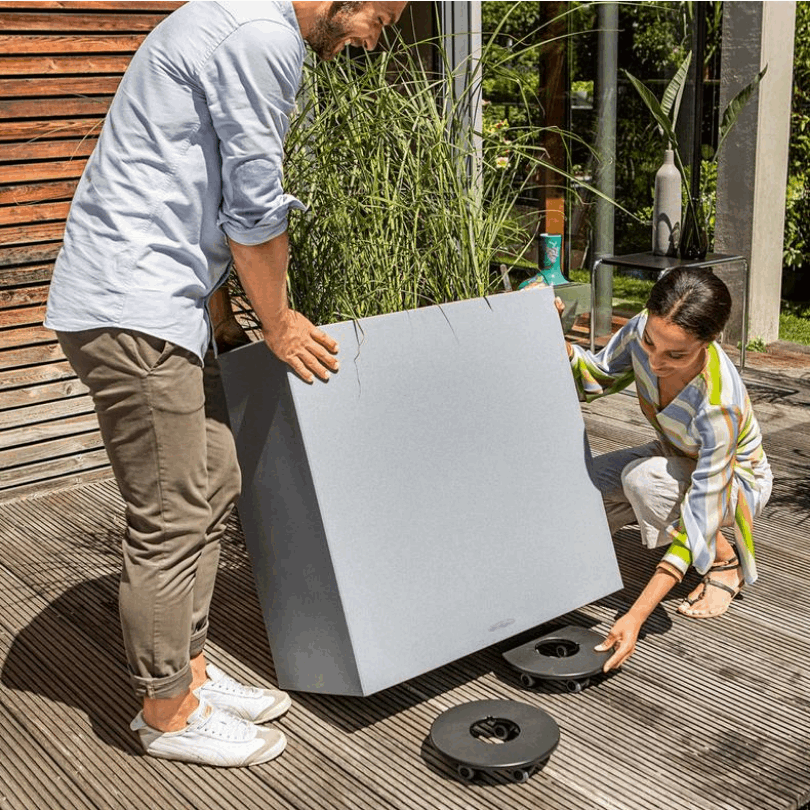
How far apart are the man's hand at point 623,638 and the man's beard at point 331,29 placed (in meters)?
1.30

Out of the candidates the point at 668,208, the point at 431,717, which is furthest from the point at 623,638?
the point at 668,208

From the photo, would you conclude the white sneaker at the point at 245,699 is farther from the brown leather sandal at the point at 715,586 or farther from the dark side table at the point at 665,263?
the dark side table at the point at 665,263

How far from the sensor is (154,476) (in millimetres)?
1934

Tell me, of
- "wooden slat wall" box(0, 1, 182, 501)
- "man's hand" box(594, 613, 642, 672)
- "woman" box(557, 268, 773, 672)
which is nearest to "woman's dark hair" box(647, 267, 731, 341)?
"woman" box(557, 268, 773, 672)

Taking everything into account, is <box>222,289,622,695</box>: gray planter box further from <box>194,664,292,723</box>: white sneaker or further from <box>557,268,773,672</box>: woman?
<box>557,268,773,672</box>: woman

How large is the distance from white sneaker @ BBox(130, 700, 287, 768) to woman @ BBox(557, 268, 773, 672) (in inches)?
29.4

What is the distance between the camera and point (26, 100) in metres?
3.56

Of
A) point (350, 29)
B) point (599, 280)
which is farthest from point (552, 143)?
point (350, 29)

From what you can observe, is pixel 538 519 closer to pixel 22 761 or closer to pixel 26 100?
pixel 22 761

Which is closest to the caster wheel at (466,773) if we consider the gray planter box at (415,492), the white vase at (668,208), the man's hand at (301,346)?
the gray planter box at (415,492)

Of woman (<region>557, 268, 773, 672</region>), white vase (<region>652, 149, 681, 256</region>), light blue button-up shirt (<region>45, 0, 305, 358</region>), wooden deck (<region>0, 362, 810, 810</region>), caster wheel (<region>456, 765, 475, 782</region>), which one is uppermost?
light blue button-up shirt (<region>45, 0, 305, 358</region>)

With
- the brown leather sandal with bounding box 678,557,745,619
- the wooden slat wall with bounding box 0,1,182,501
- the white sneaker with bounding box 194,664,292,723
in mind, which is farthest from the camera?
the wooden slat wall with bounding box 0,1,182,501

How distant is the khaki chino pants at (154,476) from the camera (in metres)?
1.88

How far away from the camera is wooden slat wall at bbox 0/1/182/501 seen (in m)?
3.55
